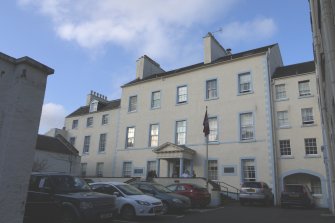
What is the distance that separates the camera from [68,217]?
9.88 metres

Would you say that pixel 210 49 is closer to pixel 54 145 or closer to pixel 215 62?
pixel 215 62

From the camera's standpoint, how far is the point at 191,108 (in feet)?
98.7

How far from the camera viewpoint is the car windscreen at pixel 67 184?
10.6 metres

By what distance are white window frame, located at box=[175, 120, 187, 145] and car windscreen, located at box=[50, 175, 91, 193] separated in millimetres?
18920

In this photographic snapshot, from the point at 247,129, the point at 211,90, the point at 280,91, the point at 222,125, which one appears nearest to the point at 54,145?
the point at 211,90

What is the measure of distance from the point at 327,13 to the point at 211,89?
22262 mm

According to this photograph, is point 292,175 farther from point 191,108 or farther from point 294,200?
point 191,108

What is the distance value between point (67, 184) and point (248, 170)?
18039 mm

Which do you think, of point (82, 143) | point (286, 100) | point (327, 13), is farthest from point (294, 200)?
point (82, 143)

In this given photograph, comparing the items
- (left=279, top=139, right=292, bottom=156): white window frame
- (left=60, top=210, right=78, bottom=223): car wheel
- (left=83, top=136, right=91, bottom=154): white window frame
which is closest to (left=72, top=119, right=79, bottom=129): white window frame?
(left=83, top=136, right=91, bottom=154): white window frame

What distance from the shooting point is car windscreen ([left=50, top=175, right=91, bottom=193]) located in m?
10.6

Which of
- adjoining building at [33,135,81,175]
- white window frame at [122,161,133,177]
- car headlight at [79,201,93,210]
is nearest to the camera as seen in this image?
car headlight at [79,201,93,210]

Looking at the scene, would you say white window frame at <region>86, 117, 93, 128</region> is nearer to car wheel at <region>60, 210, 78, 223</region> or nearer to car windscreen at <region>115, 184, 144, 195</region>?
car windscreen at <region>115, 184, 144, 195</region>

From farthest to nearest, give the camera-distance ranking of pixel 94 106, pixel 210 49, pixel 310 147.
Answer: pixel 94 106 < pixel 210 49 < pixel 310 147
